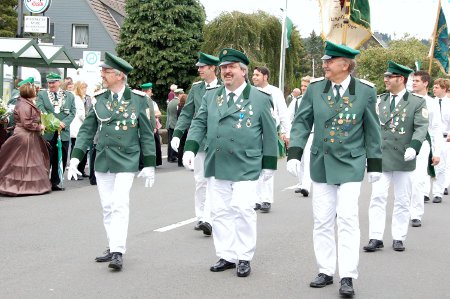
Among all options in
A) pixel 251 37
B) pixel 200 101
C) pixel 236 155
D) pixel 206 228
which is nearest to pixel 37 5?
pixel 200 101

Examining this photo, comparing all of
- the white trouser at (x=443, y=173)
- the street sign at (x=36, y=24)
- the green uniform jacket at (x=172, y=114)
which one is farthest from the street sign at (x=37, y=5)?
the white trouser at (x=443, y=173)

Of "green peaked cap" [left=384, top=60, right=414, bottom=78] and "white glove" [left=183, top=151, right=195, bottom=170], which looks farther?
"green peaked cap" [left=384, top=60, right=414, bottom=78]

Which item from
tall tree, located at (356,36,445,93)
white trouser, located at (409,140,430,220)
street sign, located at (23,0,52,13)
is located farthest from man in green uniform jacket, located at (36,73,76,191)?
tall tree, located at (356,36,445,93)

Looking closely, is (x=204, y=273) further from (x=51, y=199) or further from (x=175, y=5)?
(x=175, y=5)

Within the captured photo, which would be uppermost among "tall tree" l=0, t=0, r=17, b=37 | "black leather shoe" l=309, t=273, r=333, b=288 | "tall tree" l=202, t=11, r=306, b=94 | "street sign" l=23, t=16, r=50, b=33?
"tall tree" l=0, t=0, r=17, b=37

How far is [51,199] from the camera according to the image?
13.0 meters

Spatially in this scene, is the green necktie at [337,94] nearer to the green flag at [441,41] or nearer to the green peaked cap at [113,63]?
the green peaked cap at [113,63]

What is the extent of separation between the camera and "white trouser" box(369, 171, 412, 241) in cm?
901

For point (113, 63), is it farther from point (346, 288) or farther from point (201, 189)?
point (346, 288)

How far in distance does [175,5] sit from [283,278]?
3586 cm

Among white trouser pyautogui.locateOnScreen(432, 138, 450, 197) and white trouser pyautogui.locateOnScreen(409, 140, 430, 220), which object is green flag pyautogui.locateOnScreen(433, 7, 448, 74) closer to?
white trouser pyautogui.locateOnScreen(432, 138, 450, 197)

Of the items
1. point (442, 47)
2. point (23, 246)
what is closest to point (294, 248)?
point (23, 246)

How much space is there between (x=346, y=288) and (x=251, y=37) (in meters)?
37.3

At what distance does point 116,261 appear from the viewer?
7457mm
